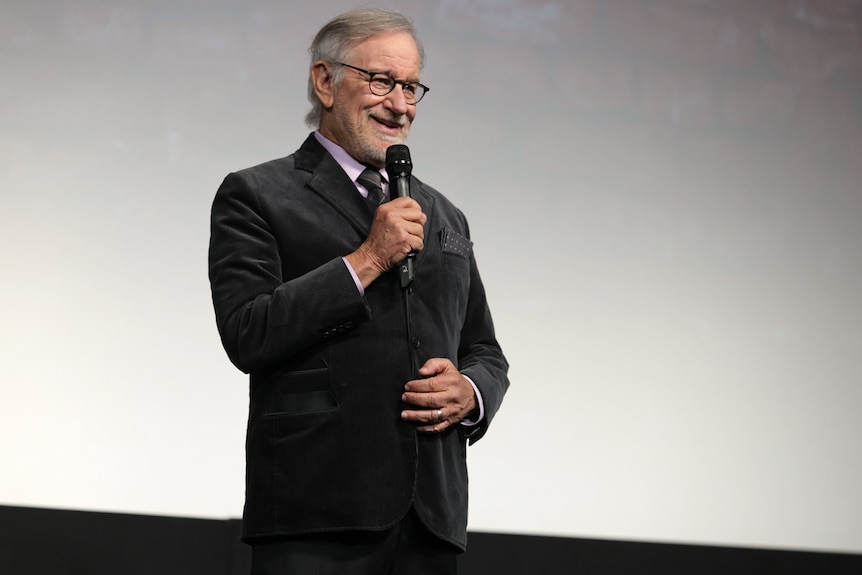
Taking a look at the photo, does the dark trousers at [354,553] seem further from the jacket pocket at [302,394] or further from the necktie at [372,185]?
the necktie at [372,185]

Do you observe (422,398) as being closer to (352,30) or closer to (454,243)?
(454,243)

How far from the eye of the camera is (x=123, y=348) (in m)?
3.01

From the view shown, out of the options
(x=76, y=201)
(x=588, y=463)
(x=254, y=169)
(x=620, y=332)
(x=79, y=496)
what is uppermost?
(x=76, y=201)

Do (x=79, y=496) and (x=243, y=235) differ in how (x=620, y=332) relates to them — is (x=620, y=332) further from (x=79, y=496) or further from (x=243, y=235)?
(x=243, y=235)

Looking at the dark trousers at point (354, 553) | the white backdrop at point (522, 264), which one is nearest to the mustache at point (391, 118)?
the dark trousers at point (354, 553)

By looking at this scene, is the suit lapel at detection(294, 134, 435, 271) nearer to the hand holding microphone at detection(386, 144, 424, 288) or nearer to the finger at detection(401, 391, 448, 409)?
the hand holding microphone at detection(386, 144, 424, 288)

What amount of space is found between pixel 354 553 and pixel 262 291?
42 cm

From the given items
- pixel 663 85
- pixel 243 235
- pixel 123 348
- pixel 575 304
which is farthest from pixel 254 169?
pixel 663 85

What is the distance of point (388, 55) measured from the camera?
164 centimetres

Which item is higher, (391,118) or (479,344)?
(391,118)

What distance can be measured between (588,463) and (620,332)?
1.52 ft

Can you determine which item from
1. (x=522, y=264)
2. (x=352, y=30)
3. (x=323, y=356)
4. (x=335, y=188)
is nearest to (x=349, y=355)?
(x=323, y=356)

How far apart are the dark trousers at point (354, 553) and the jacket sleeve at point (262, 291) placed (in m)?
0.28

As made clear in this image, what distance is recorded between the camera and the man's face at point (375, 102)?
1.64m
